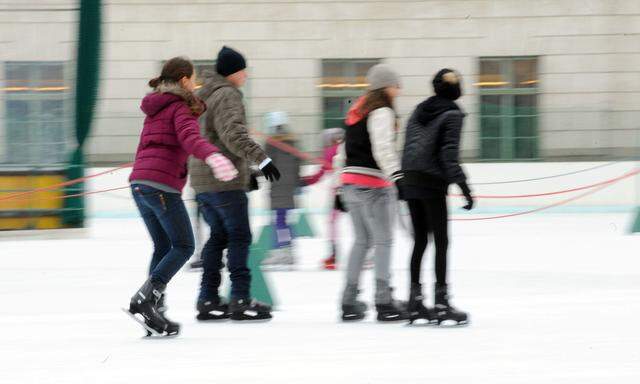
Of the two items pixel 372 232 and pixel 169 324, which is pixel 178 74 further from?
pixel 372 232

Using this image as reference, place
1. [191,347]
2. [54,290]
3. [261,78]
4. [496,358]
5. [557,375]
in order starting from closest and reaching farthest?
[557,375]
[496,358]
[191,347]
[54,290]
[261,78]

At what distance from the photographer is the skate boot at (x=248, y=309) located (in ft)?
23.4

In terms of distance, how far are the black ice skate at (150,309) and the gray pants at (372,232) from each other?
1204mm

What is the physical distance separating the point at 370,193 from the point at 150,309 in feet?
5.05

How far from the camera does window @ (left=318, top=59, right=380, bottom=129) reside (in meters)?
22.4

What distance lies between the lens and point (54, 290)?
30.0 ft

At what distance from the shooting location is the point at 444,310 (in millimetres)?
6898

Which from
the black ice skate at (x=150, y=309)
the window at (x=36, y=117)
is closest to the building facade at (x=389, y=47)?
the window at (x=36, y=117)

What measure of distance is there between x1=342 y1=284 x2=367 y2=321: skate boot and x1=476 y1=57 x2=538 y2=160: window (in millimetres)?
14133

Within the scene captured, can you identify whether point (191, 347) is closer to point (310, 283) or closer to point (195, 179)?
point (195, 179)

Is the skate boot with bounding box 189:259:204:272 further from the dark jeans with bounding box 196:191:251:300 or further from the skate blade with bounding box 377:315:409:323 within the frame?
the skate blade with bounding box 377:315:409:323

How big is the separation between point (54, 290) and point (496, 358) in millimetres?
4433

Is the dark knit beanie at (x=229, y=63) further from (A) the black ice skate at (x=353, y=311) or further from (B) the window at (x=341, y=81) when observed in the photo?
(B) the window at (x=341, y=81)

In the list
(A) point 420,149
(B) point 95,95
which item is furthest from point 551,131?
(A) point 420,149
